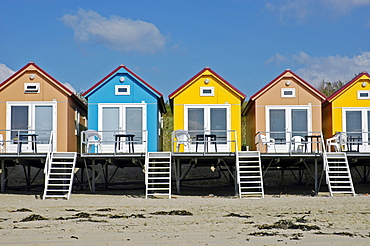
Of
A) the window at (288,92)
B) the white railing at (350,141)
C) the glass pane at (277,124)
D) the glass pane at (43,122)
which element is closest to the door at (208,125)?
the glass pane at (277,124)

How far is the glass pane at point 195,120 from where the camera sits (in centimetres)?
2277

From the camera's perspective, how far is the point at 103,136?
22.6 meters

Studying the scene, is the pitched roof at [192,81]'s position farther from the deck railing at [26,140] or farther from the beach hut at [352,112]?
the deck railing at [26,140]

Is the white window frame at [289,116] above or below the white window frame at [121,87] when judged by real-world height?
below

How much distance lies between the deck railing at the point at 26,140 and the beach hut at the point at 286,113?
805cm

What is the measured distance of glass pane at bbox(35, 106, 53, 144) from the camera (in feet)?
73.9

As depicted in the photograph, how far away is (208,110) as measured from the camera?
901 inches

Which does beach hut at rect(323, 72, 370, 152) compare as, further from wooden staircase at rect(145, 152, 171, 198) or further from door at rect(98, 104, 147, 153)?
door at rect(98, 104, 147, 153)

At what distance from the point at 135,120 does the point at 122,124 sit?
0.53 m

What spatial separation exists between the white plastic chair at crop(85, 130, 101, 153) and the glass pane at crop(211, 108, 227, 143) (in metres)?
4.36

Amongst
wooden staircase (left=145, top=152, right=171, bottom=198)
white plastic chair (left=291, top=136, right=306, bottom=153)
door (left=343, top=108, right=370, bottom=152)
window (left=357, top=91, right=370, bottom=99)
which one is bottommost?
wooden staircase (left=145, top=152, right=171, bottom=198)

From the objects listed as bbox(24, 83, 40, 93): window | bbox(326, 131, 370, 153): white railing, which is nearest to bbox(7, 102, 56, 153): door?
bbox(24, 83, 40, 93): window

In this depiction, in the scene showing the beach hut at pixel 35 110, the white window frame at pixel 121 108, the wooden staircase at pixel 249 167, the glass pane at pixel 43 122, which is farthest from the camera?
the white window frame at pixel 121 108

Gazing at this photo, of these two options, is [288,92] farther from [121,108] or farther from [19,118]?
[19,118]
